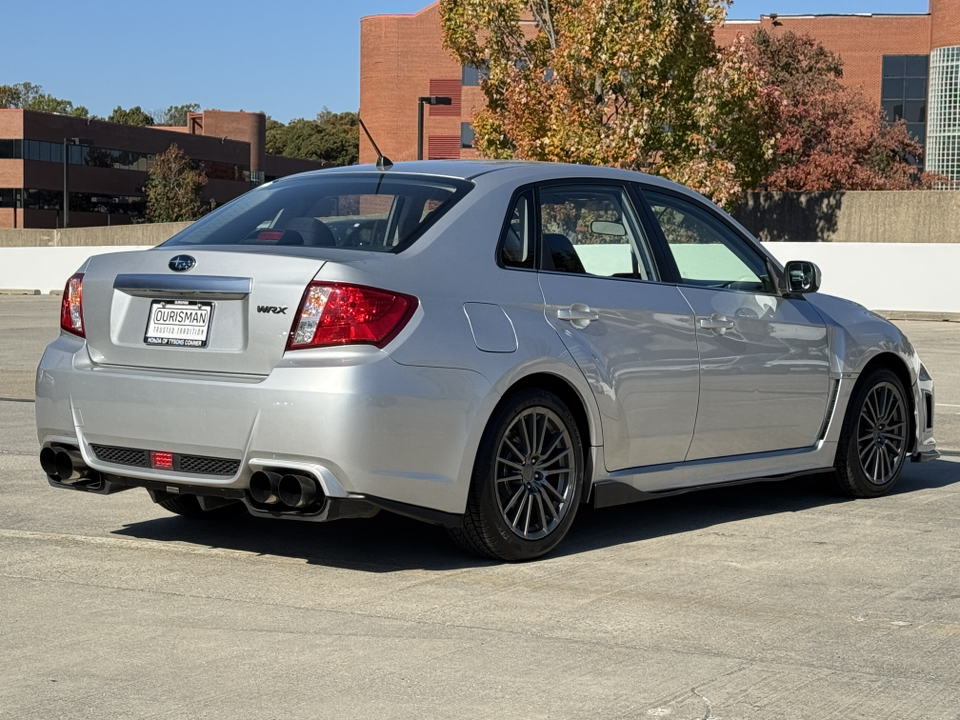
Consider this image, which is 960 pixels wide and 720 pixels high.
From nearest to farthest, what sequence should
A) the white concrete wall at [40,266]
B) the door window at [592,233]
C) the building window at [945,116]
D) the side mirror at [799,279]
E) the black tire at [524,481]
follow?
the black tire at [524,481], the door window at [592,233], the side mirror at [799,279], the white concrete wall at [40,266], the building window at [945,116]

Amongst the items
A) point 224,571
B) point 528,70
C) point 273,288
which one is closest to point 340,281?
point 273,288

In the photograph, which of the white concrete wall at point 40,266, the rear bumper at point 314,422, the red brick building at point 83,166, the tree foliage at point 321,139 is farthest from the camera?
the tree foliage at point 321,139

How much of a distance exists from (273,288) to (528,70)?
106 feet

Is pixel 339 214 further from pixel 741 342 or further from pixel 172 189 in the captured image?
pixel 172 189

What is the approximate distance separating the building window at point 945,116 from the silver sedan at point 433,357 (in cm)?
6462

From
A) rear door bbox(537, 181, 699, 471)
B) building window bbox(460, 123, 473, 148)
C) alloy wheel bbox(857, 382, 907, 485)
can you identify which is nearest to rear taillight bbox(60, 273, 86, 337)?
rear door bbox(537, 181, 699, 471)

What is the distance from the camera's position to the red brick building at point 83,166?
95750 millimetres

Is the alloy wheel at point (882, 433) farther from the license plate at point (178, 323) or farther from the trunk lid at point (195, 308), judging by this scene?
the license plate at point (178, 323)

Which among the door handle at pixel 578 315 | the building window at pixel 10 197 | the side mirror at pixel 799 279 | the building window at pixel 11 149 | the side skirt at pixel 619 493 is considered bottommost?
the side skirt at pixel 619 493

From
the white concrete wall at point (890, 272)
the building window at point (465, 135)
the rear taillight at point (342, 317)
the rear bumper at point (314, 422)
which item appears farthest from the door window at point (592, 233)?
the building window at point (465, 135)

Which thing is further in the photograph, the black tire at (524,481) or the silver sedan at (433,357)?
the black tire at (524,481)

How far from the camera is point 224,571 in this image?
20.0ft

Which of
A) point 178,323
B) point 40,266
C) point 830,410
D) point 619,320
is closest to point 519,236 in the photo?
point 619,320

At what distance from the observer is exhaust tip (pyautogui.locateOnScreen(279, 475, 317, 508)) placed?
18.7 feet
